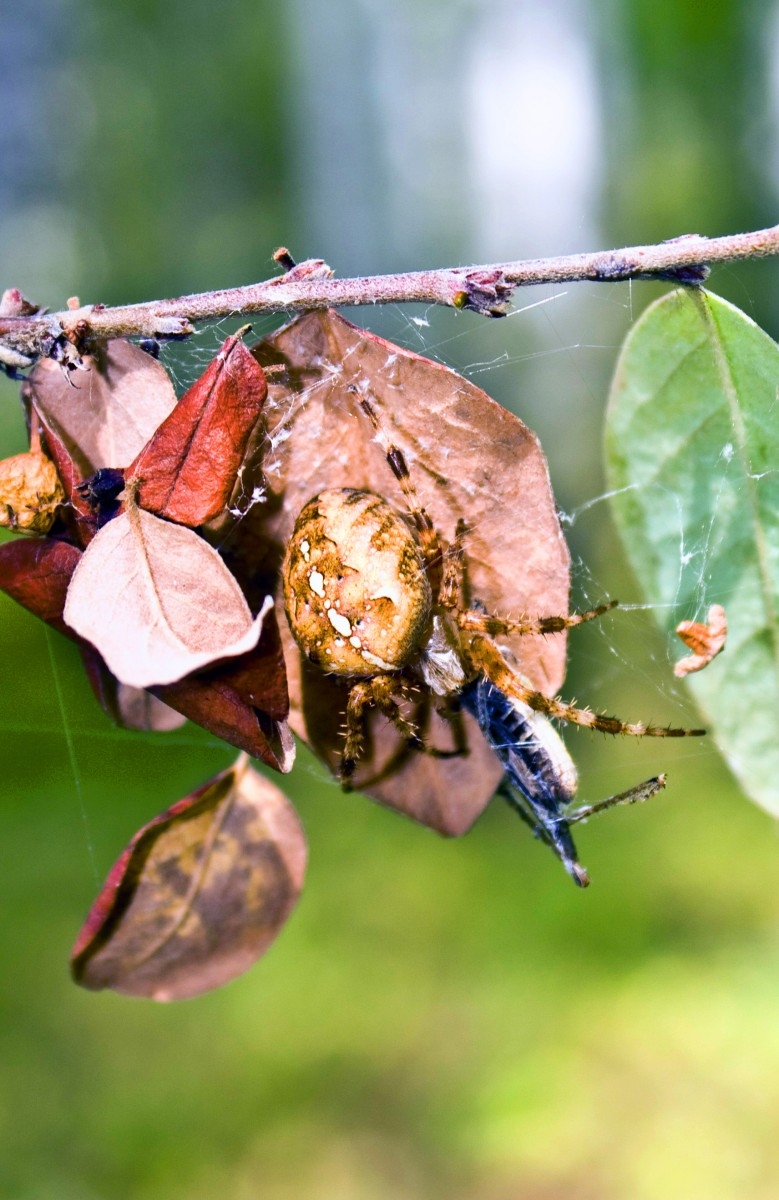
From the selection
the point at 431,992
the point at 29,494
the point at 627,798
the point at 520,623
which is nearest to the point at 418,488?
the point at 520,623

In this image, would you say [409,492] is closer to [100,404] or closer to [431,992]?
[100,404]

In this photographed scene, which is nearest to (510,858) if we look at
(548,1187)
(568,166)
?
(548,1187)

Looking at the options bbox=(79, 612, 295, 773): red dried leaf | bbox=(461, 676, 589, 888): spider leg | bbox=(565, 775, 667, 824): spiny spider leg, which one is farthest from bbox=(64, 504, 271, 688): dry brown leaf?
bbox=(565, 775, 667, 824): spiny spider leg

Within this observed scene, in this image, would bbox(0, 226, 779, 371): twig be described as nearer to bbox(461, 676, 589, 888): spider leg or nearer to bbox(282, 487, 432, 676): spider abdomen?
bbox(282, 487, 432, 676): spider abdomen

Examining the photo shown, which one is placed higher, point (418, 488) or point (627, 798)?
point (418, 488)

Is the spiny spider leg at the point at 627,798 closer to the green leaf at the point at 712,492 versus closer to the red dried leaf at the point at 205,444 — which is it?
the green leaf at the point at 712,492

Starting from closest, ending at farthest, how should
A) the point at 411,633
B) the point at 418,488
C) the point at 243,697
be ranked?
1. the point at 243,697
2. the point at 418,488
3. the point at 411,633
